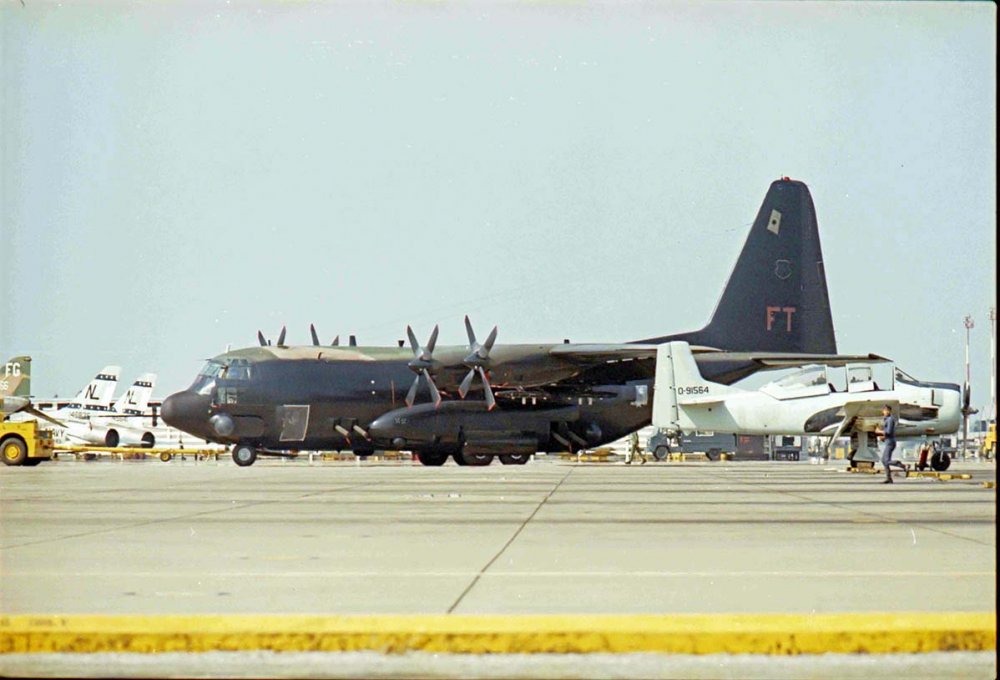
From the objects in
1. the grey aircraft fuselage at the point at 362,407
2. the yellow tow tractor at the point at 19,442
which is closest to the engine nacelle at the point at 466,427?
the grey aircraft fuselage at the point at 362,407

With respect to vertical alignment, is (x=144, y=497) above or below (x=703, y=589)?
below

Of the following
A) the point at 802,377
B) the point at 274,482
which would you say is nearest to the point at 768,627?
the point at 274,482

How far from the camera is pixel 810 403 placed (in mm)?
40781

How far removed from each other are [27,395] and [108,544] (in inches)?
1469

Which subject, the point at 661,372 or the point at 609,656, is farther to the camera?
the point at 661,372

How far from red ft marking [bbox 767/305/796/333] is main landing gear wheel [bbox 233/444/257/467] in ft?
75.3

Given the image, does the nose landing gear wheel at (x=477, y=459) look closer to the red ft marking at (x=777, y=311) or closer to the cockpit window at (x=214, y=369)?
the cockpit window at (x=214, y=369)

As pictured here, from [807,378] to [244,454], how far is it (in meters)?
22.9

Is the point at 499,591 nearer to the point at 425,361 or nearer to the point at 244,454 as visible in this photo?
the point at 425,361

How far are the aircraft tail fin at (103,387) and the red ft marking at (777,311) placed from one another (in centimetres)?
5032

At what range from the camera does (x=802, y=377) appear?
4109 centimetres

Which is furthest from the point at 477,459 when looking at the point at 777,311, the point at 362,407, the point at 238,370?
the point at 777,311

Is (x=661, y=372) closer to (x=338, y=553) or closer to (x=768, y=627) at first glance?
(x=338, y=553)

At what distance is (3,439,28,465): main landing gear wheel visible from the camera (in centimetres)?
4425
